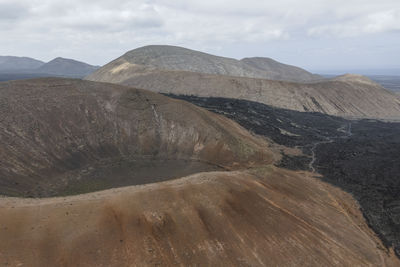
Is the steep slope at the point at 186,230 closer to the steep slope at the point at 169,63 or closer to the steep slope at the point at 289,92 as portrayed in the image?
the steep slope at the point at 289,92

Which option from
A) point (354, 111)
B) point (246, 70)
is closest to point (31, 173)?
point (354, 111)

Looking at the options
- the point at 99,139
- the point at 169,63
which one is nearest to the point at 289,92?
the point at 169,63

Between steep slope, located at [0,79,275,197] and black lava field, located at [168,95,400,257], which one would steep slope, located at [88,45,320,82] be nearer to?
black lava field, located at [168,95,400,257]

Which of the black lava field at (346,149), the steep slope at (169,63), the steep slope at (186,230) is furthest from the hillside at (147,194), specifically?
the steep slope at (169,63)

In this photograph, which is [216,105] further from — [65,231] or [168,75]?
[65,231]

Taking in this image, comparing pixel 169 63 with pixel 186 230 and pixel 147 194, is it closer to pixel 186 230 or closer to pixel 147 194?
pixel 147 194

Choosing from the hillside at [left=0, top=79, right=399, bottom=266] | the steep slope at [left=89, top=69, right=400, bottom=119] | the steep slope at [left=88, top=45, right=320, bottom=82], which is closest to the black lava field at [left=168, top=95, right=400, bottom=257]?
the hillside at [left=0, top=79, right=399, bottom=266]
